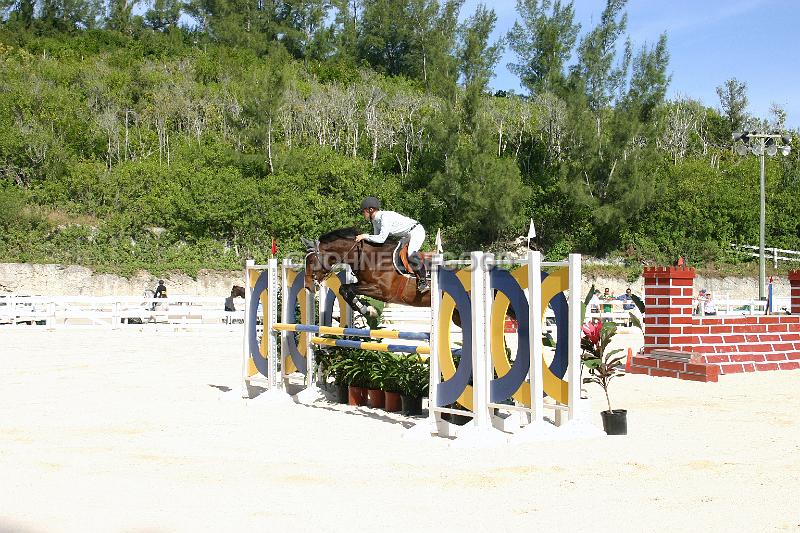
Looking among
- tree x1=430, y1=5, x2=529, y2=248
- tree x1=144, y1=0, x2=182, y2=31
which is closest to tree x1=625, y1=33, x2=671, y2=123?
tree x1=430, y1=5, x2=529, y2=248

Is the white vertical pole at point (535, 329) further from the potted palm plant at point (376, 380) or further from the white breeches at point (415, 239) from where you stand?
the potted palm plant at point (376, 380)

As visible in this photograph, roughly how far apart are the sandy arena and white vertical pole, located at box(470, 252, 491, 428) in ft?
1.35

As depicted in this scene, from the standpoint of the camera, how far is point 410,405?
28.9 ft

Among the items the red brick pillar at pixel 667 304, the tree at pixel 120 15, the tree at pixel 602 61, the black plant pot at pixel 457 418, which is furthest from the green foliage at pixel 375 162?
the black plant pot at pixel 457 418

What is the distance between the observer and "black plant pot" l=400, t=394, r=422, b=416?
880 cm

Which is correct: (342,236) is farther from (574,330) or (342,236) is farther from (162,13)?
(162,13)

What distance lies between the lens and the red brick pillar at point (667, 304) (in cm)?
1208

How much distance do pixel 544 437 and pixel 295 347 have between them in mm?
3690

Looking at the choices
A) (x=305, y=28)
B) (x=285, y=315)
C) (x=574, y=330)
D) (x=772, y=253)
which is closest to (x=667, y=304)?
(x=285, y=315)

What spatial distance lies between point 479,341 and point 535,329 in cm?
47

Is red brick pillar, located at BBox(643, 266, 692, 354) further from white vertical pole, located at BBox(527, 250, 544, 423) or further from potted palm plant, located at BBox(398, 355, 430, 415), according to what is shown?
white vertical pole, located at BBox(527, 250, 544, 423)

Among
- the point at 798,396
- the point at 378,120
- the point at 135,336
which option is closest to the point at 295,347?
the point at 798,396

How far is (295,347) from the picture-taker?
999 cm

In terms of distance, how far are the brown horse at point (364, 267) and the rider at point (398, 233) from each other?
0.31ft
